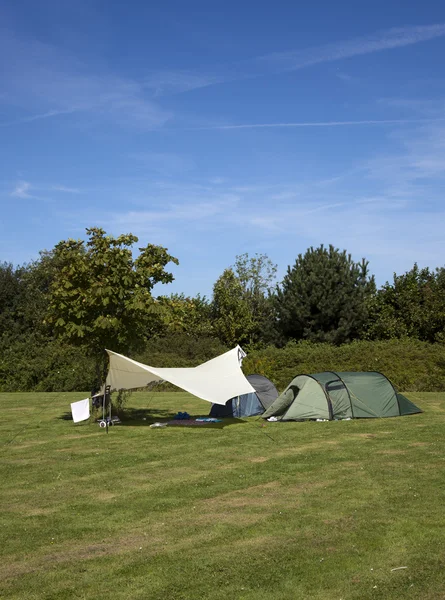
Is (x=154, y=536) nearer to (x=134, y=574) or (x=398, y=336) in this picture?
(x=134, y=574)

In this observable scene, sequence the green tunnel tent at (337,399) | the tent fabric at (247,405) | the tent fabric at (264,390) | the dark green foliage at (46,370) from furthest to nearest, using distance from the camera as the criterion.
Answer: the dark green foliage at (46,370), the tent fabric at (264,390), the tent fabric at (247,405), the green tunnel tent at (337,399)

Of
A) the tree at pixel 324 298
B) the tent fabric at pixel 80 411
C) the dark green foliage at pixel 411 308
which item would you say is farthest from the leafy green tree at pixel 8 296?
the tent fabric at pixel 80 411

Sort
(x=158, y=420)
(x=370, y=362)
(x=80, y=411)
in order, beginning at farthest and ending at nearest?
(x=370, y=362), (x=158, y=420), (x=80, y=411)

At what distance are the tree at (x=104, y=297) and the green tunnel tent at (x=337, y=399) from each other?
413 cm

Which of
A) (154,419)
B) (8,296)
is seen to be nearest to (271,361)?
(154,419)

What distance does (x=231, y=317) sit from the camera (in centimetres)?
4325

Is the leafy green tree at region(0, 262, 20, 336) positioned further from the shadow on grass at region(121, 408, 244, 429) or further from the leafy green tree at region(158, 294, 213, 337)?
the shadow on grass at region(121, 408, 244, 429)

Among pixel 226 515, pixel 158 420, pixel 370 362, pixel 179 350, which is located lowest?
pixel 226 515

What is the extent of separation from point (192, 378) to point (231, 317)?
1058 inches

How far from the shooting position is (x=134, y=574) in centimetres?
622

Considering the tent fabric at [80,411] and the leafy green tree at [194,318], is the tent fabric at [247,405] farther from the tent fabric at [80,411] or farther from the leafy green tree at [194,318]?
the leafy green tree at [194,318]

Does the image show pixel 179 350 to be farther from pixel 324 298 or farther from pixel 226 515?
pixel 226 515

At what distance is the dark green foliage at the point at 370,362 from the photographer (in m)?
27.5

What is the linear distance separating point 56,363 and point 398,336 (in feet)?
58.1
